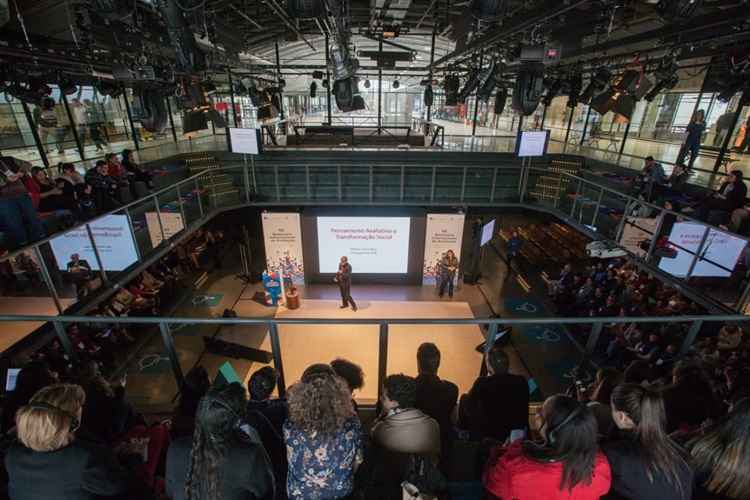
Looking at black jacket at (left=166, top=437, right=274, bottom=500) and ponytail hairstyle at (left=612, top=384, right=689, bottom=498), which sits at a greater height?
ponytail hairstyle at (left=612, top=384, right=689, bottom=498)

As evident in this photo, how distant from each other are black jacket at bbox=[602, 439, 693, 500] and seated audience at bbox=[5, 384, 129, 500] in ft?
7.95

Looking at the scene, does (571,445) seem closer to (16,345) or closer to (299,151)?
(16,345)

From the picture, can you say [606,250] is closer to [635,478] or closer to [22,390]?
[635,478]

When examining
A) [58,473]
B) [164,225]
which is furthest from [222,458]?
[164,225]

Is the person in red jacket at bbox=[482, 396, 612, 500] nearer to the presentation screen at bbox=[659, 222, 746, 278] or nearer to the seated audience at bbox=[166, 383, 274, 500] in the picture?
the seated audience at bbox=[166, 383, 274, 500]

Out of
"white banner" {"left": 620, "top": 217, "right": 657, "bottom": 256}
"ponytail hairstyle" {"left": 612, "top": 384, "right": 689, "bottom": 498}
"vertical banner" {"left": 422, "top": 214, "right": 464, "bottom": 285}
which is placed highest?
"ponytail hairstyle" {"left": 612, "top": 384, "right": 689, "bottom": 498}

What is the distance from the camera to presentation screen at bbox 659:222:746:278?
4735mm

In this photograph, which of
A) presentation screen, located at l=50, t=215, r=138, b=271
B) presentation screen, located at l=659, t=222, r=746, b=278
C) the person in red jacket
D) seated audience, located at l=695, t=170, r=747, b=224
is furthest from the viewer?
seated audience, located at l=695, t=170, r=747, b=224

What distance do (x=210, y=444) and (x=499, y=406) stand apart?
71.1 inches

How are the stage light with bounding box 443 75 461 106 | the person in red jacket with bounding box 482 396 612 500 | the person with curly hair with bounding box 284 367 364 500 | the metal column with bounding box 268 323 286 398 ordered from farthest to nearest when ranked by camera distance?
the stage light with bounding box 443 75 461 106, the metal column with bounding box 268 323 286 398, the person with curly hair with bounding box 284 367 364 500, the person in red jacket with bounding box 482 396 612 500

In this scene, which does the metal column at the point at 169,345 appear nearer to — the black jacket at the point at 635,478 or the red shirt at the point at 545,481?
the red shirt at the point at 545,481

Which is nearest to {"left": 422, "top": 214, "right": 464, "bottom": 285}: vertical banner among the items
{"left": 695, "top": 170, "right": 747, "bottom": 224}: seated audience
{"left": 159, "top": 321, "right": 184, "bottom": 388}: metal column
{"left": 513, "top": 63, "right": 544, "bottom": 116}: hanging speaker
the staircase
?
{"left": 513, "top": 63, "right": 544, "bottom": 116}: hanging speaker

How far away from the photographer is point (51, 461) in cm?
160

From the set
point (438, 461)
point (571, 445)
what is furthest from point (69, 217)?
point (571, 445)
